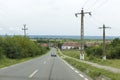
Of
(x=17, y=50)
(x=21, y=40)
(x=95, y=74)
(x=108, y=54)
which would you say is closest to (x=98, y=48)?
(x=108, y=54)

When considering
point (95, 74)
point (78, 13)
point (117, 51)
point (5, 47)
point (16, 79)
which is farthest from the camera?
point (117, 51)

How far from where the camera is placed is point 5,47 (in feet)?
192

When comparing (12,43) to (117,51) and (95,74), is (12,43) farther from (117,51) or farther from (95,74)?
(95,74)

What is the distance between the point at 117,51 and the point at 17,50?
94.5 feet

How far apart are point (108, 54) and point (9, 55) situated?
31237 mm

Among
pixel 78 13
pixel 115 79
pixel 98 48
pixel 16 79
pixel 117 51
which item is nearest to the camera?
pixel 115 79

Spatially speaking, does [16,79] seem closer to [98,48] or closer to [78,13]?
[78,13]

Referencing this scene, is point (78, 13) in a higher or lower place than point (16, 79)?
higher

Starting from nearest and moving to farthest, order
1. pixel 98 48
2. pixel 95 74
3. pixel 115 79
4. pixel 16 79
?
pixel 115 79 → pixel 16 79 → pixel 95 74 → pixel 98 48

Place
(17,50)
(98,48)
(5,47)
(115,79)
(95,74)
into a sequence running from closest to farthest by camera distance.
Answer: (115,79) → (95,74) → (5,47) → (17,50) → (98,48)

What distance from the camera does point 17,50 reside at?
63.6 m

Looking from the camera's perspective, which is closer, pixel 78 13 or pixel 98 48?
pixel 78 13

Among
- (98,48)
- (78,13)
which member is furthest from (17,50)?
(98,48)

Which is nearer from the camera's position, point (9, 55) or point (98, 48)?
point (9, 55)
